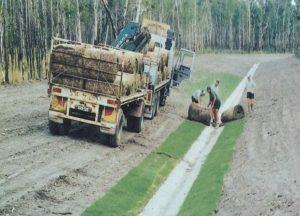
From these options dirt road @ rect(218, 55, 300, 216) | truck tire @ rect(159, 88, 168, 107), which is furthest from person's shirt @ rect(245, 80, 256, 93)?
truck tire @ rect(159, 88, 168, 107)

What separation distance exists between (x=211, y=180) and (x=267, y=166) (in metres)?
1.91

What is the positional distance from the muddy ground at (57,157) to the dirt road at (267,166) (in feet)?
0.62

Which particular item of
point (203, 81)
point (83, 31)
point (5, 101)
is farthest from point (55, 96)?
point (83, 31)

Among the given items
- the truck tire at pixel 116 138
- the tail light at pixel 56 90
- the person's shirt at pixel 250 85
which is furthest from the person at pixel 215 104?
the tail light at pixel 56 90

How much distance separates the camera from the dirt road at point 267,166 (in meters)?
14.5

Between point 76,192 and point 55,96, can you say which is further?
point 55,96

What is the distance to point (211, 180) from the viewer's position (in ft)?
59.6

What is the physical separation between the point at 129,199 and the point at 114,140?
5.33m

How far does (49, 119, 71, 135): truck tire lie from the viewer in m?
21.0

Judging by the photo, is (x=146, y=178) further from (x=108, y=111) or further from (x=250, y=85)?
(x=250, y=85)

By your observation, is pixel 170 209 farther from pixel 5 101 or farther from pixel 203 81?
pixel 203 81

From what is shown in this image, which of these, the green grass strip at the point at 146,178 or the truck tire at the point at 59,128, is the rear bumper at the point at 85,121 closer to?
the truck tire at the point at 59,128

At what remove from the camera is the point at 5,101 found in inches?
1115

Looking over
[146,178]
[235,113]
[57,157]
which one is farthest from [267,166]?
[235,113]
